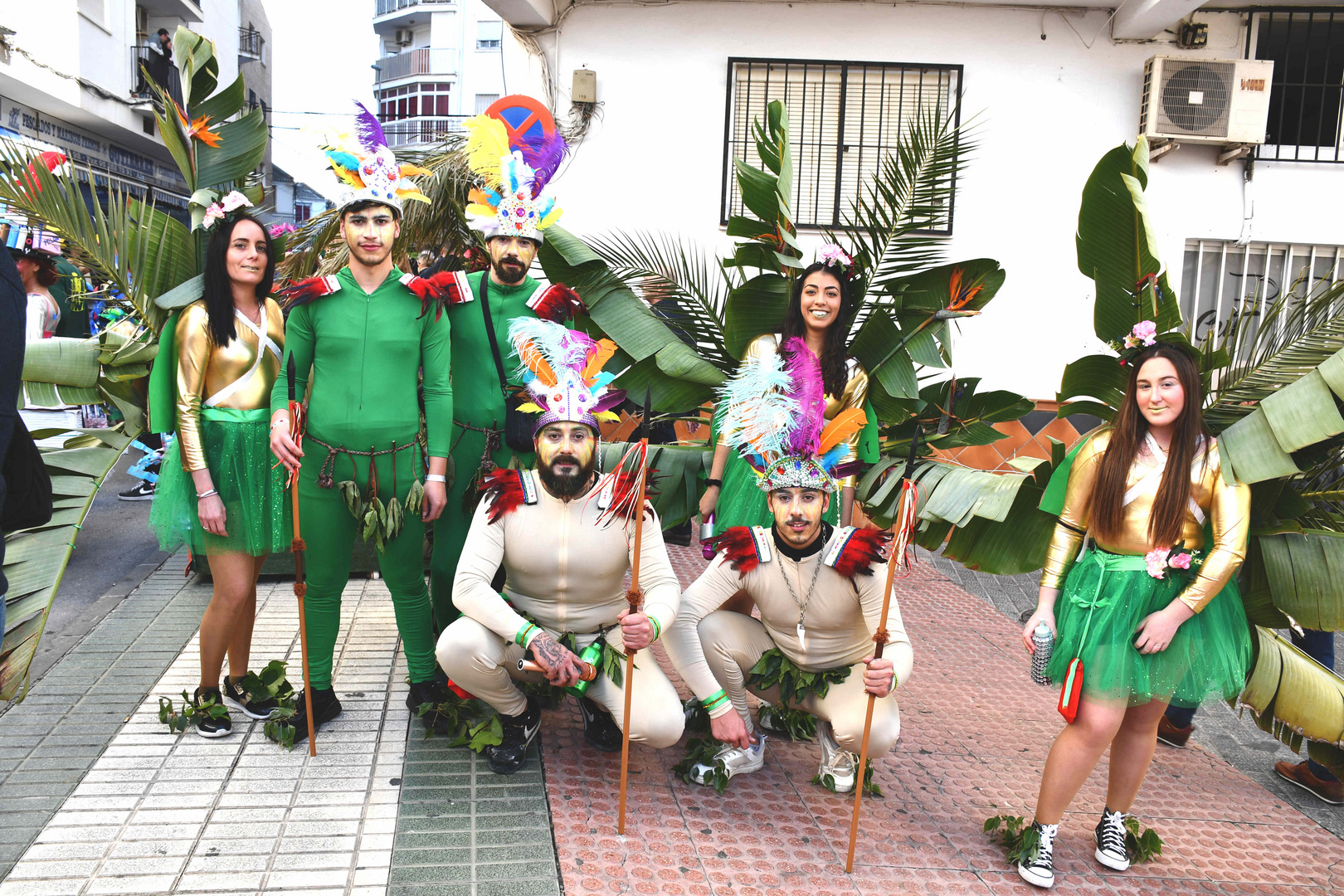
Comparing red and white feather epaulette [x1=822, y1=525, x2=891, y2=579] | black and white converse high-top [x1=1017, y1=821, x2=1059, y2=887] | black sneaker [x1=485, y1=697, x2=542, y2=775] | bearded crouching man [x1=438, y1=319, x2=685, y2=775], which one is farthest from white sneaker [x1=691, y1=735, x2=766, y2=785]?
black and white converse high-top [x1=1017, y1=821, x2=1059, y2=887]

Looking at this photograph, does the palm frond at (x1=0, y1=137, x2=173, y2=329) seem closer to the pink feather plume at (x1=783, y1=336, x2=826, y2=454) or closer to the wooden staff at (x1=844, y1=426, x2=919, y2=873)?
the pink feather plume at (x1=783, y1=336, x2=826, y2=454)

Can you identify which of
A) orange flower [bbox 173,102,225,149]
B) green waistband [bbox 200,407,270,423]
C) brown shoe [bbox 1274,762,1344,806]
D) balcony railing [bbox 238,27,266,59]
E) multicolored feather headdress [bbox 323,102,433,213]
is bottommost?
brown shoe [bbox 1274,762,1344,806]

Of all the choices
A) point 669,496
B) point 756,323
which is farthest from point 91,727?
point 756,323

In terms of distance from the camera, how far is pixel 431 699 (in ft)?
13.3

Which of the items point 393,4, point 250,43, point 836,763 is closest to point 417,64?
point 393,4

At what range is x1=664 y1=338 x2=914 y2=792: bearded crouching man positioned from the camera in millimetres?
3385

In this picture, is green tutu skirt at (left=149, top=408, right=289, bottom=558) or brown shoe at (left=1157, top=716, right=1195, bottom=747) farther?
brown shoe at (left=1157, top=716, right=1195, bottom=747)

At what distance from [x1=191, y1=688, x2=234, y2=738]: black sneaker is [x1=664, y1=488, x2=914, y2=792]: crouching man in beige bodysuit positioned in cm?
178

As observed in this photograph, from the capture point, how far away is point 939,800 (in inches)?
142

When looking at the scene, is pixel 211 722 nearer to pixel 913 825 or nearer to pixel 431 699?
pixel 431 699

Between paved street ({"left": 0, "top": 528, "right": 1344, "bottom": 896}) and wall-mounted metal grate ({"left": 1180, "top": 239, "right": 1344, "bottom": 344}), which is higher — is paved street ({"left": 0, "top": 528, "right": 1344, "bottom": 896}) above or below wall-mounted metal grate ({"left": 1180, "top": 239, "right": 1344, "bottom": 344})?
below

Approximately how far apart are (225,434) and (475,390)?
3.24 feet

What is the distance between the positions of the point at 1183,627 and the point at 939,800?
1.12 m

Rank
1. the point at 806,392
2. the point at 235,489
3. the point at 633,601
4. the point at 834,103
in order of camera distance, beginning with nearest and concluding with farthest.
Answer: the point at 633,601 < the point at 806,392 < the point at 235,489 < the point at 834,103
